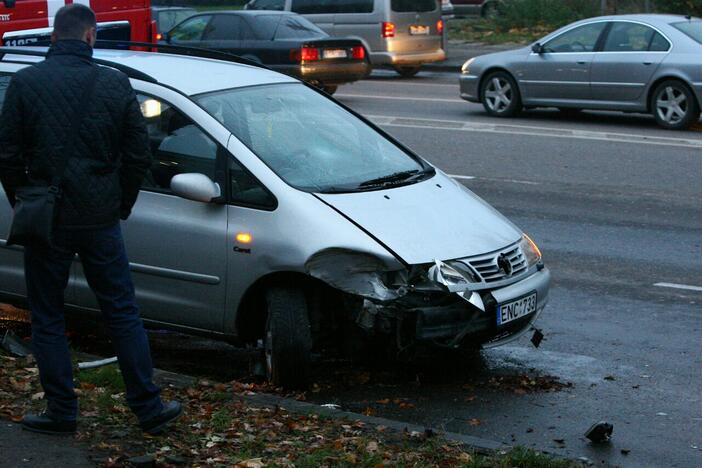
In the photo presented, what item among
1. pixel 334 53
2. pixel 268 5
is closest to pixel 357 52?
pixel 334 53

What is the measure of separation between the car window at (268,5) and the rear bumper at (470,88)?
25.4 ft

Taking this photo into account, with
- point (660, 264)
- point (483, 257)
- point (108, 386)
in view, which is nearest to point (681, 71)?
point (660, 264)


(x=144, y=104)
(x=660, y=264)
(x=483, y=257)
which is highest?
(x=144, y=104)

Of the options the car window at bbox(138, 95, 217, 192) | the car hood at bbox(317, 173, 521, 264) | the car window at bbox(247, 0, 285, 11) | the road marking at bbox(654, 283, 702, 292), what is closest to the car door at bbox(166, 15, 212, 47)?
the car window at bbox(247, 0, 285, 11)

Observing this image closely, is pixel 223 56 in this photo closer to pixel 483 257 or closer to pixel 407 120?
pixel 483 257

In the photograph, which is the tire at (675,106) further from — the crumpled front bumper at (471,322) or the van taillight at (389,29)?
the crumpled front bumper at (471,322)

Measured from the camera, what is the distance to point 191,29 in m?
22.0

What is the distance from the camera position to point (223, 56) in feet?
27.2

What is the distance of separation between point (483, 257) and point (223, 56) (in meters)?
2.58

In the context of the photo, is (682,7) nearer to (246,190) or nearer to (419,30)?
(419,30)

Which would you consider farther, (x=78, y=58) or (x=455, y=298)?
(x=455, y=298)

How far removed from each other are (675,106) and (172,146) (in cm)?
1136

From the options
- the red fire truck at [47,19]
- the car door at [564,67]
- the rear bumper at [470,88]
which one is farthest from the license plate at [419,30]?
the red fire truck at [47,19]

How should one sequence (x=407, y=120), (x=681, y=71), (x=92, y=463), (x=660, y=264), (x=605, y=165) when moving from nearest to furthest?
(x=92, y=463) < (x=660, y=264) < (x=605, y=165) < (x=681, y=71) < (x=407, y=120)
